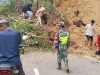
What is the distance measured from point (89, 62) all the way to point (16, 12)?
10347 mm

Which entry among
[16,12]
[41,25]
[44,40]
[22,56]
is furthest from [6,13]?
[22,56]

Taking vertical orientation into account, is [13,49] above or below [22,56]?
above

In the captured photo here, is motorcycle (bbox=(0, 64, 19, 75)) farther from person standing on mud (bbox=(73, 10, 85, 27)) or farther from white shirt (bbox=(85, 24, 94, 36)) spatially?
person standing on mud (bbox=(73, 10, 85, 27))

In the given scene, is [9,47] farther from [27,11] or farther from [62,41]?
[27,11]

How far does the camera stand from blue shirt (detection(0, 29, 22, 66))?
9.30 m

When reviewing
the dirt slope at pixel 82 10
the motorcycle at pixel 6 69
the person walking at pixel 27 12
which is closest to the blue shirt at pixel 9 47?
the motorcycle at pixel 6 69

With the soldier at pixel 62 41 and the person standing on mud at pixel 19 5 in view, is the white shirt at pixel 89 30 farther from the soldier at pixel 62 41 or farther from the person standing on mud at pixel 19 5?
A: the person standing on mud at pixel 19 5

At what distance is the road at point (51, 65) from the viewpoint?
16709 millimetres

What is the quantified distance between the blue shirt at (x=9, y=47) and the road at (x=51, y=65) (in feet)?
22.6

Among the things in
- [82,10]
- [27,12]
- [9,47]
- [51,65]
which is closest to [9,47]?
[9,47]

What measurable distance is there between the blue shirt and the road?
6.87 meters

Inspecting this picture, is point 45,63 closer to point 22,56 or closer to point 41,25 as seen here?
point 22,56

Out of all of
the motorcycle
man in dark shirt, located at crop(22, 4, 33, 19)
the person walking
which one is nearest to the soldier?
the motorcycle

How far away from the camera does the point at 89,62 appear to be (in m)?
19.1
